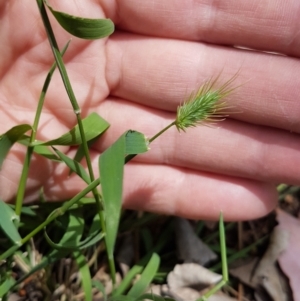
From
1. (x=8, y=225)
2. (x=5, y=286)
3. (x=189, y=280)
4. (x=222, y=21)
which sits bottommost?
(x=189, y=280)

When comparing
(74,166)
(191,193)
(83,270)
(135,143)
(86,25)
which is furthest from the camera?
(191,193)

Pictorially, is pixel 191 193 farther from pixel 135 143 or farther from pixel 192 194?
pixel 135 143

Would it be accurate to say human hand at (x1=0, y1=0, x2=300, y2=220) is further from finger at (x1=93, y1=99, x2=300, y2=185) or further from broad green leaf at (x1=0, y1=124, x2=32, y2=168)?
broad green leaf at (x1=0, y1=124, x2=32, y2=168)

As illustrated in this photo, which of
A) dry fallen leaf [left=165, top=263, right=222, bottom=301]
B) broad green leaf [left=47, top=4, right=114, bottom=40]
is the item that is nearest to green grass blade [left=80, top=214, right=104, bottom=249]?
dry fallen leaf [left=165, top=263, right=222, bottom=301]

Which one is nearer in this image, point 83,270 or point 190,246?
point 83,270

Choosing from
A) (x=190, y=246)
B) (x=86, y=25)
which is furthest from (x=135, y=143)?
(x=190, y=246)

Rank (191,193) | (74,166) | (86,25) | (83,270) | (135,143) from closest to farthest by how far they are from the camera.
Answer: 1. (86,25)
2. (135,143)
3. (74,166)
4. (83,270)
5. (191,193)

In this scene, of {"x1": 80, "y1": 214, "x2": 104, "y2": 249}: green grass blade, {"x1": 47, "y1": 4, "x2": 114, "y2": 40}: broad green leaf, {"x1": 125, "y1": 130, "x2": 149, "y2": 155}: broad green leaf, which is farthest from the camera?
{"x1": 80, "y1": 214, "x2": 104, "y2": 249}: green grass blade

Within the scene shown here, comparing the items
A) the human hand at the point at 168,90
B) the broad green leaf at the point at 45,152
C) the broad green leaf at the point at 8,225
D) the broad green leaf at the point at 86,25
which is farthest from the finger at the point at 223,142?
the broad green leaf at the point at 86,25
